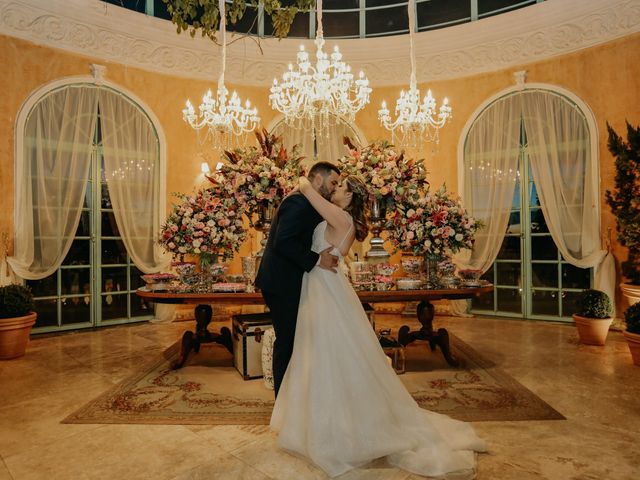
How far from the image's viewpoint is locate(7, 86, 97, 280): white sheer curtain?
5469 millimetres

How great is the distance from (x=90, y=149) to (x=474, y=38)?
5.76 m

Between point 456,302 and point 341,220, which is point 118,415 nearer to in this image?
point 341,220

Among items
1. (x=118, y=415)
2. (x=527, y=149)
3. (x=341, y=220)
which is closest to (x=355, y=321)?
(x=341, y=220)

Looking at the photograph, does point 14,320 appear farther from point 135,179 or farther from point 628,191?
point 628,191

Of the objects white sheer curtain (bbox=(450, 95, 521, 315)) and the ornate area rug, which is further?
white sheer curtain (bbox=(450, 95, 521, 315))

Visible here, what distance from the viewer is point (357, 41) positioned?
7.17 metres

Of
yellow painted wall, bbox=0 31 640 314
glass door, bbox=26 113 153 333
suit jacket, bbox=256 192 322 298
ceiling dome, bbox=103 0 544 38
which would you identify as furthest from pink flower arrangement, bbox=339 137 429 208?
ceiling dome, bbox=103 0 544 38

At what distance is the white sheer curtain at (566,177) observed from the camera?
5844 mm

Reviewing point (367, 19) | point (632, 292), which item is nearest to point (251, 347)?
point (632, 292)

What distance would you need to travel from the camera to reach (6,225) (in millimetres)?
5383

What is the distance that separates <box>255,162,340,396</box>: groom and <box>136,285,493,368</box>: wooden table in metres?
0.98

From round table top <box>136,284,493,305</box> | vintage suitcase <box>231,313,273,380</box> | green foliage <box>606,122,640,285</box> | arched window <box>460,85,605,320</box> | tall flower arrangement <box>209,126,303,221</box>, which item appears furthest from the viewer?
arched window <box>460,85,605,320</box>

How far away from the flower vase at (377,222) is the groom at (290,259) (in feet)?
4.23

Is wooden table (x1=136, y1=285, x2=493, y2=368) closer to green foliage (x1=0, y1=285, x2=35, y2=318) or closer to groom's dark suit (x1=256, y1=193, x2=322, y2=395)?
groom's dark suit (x1=256, y1=193, x2=322, y2=395)
